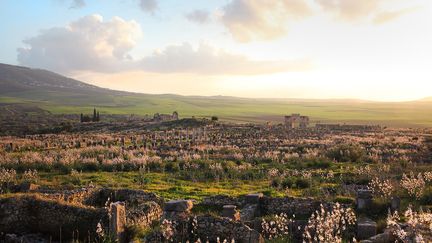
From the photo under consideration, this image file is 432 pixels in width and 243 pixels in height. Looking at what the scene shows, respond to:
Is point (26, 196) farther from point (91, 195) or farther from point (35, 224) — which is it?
point (91, 195)

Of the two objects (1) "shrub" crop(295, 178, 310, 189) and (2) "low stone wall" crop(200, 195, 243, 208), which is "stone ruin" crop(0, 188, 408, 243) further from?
(1) "shrub" crop(295, 178, 310, 189)

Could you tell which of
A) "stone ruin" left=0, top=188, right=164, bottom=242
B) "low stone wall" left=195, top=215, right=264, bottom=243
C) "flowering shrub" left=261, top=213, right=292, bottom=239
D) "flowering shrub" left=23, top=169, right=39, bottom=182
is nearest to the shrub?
"flowering shrub" left=261, top=213, right=292, bottom=239

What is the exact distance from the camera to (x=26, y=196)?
1491 centimetres

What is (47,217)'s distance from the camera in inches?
570

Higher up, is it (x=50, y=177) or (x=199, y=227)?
(x=199, y=227)

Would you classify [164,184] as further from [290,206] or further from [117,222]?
[117,222]

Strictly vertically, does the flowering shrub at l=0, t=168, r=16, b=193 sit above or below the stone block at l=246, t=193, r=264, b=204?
below

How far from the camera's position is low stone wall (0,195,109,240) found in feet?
46.0

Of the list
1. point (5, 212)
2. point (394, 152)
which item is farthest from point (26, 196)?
point (394, 152)

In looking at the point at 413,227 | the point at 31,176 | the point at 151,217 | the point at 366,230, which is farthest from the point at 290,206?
the point at 31,176

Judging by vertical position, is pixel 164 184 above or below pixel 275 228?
below

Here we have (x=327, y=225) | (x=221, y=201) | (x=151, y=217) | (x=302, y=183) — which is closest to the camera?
(x=327, y=225)

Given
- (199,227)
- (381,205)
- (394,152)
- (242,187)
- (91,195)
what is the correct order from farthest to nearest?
1. (394,152)
2. (242,187)
3. (91,195)
4. (381,205)
5. (199,227)

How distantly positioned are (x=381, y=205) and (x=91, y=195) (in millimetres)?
11562
